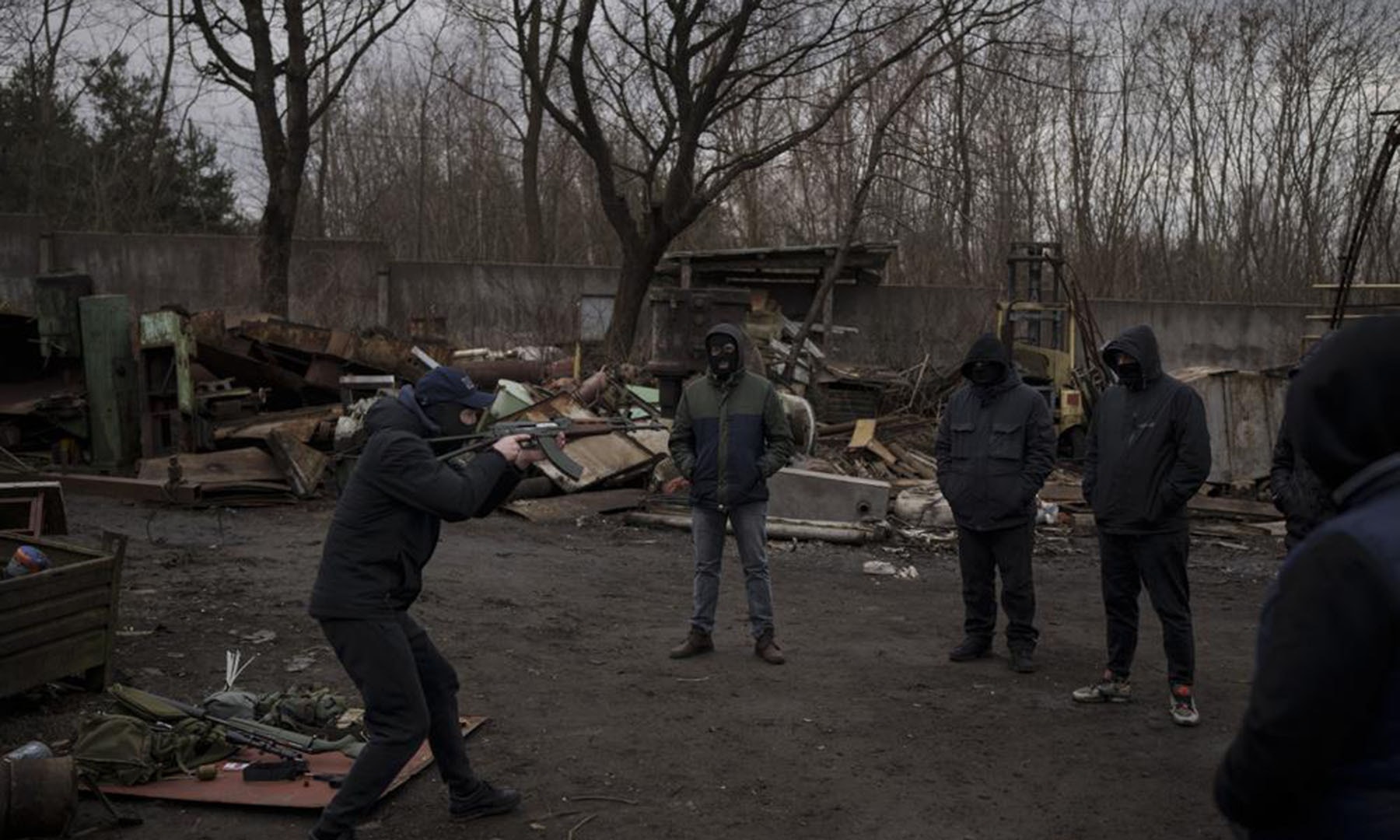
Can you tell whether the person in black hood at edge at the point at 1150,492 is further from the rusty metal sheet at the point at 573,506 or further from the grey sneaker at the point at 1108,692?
the rusty metal sheet at the point at 573,506

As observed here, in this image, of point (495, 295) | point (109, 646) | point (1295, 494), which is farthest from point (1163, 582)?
point (495, 295)

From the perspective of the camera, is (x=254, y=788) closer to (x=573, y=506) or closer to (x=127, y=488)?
(x=573, y=506)

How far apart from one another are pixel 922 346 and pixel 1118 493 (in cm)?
1797

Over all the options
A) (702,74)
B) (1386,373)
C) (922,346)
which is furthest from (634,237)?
(1386,373)

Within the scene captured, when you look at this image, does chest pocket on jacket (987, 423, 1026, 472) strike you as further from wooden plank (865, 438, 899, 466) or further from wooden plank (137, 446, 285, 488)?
wooden plank (137, 446, 285, 488)

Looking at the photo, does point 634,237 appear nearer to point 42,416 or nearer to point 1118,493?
point 42,416

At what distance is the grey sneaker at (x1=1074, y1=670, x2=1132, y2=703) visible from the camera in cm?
693

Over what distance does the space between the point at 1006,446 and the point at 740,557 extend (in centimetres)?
175

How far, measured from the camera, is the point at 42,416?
14.6 meters

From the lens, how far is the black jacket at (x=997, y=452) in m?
7.54

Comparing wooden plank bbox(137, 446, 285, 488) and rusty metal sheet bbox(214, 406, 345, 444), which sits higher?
rusty metal sheet bbox(214, 406, 345, 444)

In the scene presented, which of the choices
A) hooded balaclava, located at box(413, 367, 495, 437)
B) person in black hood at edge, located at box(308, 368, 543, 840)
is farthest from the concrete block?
person in black hood at edge, located at box(308, 368, 543, 840)

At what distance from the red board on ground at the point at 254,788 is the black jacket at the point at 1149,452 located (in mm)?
3731

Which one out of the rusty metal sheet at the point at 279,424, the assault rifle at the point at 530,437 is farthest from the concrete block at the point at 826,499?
the assault rifle at the point at 530,437
